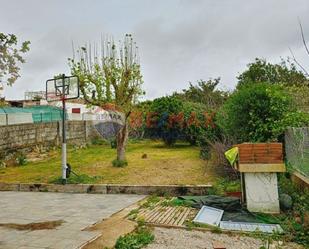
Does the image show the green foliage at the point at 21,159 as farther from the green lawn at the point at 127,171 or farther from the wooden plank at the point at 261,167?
the wooden plank at the point at 261,167

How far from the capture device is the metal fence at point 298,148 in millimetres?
5970

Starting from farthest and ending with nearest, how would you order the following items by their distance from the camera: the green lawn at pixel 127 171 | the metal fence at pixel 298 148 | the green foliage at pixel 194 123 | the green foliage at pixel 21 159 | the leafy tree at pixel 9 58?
1. the green foliage at pixel 194 123
2. the green foliage at pixel 21 159
3. the green lawn at pixel 127 171
4. the metal fence at pixel 298 148
5. the leafy tree at pixel 9 58

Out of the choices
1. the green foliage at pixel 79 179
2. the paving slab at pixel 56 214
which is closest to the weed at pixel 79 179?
the green foliage at pixel 79 179

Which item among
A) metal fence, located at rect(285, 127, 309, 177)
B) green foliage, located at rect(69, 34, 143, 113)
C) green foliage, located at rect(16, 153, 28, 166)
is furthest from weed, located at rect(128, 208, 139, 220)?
green foliage, located at rect(16, 153, 28, 166)

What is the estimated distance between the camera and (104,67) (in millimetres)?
10453

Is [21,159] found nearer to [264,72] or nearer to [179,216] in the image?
[179,216]

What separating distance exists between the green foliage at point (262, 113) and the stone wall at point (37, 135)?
8746 mm

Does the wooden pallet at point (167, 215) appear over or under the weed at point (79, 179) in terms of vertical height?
under

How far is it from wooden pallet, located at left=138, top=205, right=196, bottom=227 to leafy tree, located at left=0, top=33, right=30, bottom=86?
326 centimetres

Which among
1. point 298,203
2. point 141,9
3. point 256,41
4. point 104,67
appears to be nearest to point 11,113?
point 104,67

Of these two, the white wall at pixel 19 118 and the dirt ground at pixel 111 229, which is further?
the white wall at pixel 19 118

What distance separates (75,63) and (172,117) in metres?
6.83

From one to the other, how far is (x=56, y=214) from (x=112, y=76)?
5.65 metres

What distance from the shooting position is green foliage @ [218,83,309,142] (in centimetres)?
725
